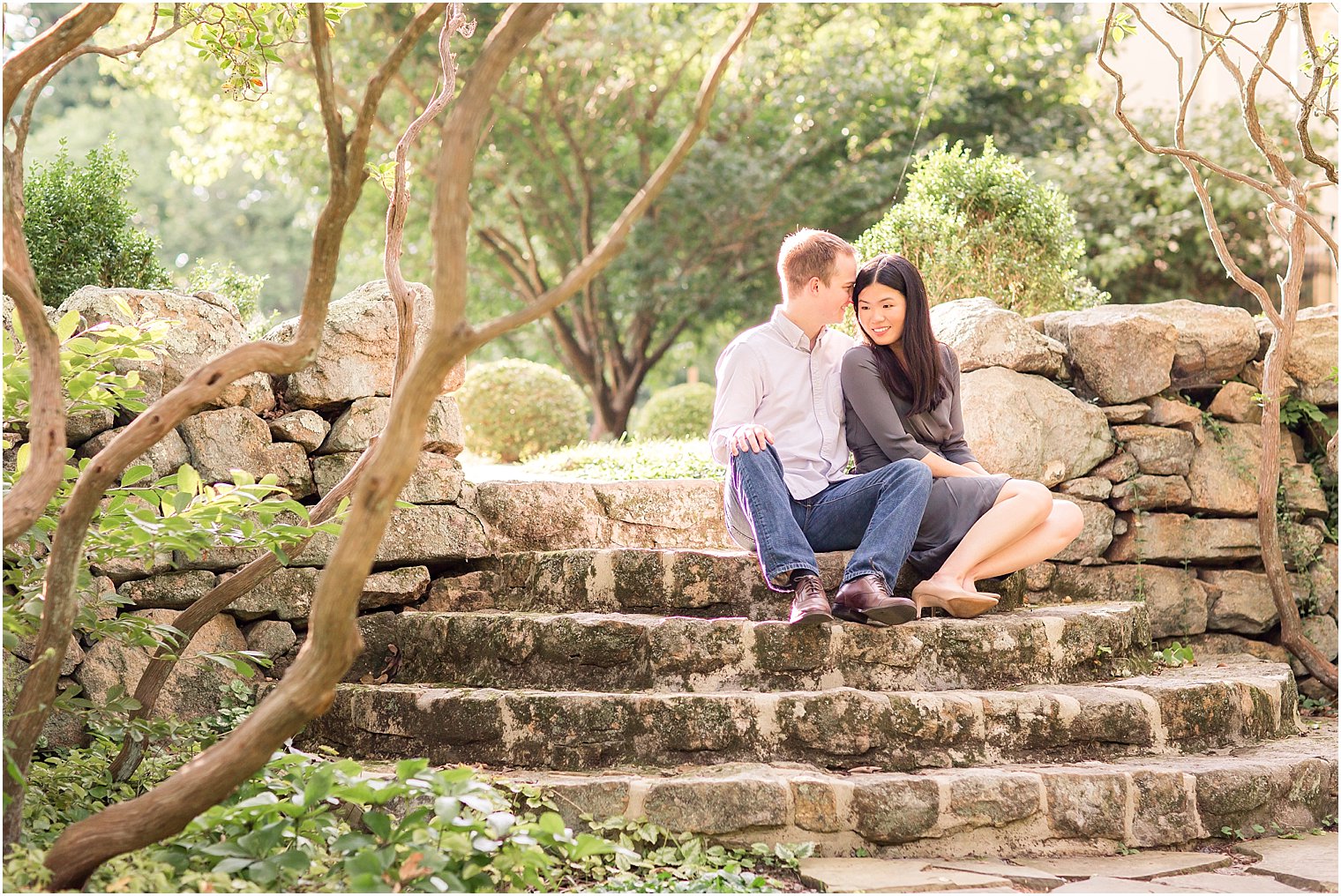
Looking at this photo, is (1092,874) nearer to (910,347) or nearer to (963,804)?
(963,804)

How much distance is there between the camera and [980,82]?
12.0 meters

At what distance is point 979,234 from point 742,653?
3.20 meters

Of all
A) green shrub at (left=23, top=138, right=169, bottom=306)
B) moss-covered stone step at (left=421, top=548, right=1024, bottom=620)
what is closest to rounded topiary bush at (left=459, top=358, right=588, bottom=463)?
green shrub at (left=23, top=138, right=169, bottom=306)

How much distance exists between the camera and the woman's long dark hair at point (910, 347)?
4078 mm

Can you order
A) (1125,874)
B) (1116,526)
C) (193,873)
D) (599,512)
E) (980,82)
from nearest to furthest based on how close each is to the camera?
(193,873), (1125,874), (599,512), (1116,526), (980,82)

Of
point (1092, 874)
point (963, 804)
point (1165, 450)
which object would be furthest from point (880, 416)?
point (1165, 450)

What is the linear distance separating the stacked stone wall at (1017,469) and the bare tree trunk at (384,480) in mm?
1625

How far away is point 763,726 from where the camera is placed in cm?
332

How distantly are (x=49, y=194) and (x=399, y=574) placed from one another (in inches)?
80.5

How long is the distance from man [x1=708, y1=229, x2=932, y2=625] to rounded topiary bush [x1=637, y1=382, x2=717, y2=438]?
4.84 meters

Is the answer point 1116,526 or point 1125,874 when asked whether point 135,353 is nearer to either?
point 1125,874

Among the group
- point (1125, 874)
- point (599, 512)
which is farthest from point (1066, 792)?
point (599, 512)

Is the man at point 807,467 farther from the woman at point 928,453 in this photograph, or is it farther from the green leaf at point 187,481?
the green leaf at point 187,481

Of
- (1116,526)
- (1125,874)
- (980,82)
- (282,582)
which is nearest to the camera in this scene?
(1125,874)
